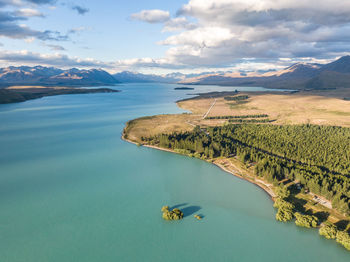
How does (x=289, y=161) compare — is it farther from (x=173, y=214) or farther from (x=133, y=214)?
(x=133, y=214)

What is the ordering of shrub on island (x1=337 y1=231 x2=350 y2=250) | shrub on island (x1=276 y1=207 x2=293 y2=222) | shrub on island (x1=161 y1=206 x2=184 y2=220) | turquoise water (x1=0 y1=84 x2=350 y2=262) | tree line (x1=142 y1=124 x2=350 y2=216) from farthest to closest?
tree line (x1=142 y1=124 x2=350 y2=216)
shrub on island (x1=161 y1=206 x2=184 y2=220)
shrub on island (x1=276 y1=207 x2=293 y2=222)
turquoise water (x1=0 y1=84 x2=350 y2=262)
shrub on island (x1=337 y1=231 x2=350 y2=250)

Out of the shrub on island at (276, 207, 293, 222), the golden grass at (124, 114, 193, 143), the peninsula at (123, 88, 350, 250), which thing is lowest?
the shrub on island at (276, 207, 293, 222)

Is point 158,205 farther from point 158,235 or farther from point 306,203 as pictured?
point 306,203

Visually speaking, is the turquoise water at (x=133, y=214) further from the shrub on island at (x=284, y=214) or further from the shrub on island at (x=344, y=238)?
the shrub on island at (x=284, y=214)

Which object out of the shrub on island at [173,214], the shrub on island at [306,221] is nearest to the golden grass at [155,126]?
the shrub on island at [173,214]

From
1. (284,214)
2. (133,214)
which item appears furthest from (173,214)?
(284,214)

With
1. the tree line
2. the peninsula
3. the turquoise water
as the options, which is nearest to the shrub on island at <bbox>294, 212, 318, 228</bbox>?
the peninsula

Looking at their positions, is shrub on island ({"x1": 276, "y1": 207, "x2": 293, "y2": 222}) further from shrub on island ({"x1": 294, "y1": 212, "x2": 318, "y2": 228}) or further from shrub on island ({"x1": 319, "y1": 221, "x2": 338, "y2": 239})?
shrub on island ({"x1": 319, "y1": 221, "x2": 338, "y2": 239})
